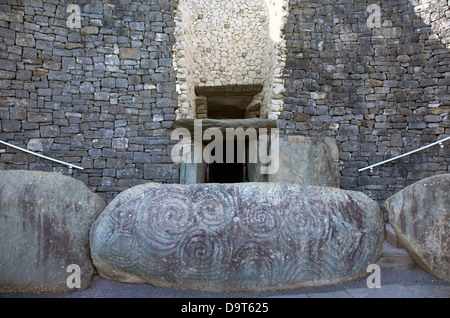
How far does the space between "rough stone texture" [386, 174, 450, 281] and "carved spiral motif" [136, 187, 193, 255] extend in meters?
1.91

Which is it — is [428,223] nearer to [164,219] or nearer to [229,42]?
[164,219]

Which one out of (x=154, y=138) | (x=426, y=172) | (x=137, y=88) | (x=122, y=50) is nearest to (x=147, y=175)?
(x=154, y=138)

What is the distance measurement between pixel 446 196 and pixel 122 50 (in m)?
4.95

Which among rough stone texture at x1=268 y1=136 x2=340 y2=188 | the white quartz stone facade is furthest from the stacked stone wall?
rough stone texture at x1=268 y1=136 x2=340 y2=188

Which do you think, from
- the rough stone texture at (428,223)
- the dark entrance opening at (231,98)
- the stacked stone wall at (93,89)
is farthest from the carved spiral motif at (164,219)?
the dark entrance opening at (231,98)

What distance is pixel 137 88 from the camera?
16.5 feet

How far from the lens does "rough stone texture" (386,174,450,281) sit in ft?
8.27

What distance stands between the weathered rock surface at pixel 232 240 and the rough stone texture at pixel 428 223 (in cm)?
24

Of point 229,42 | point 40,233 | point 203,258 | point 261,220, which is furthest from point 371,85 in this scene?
point 40,233

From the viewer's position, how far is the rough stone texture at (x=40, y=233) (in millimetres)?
2316

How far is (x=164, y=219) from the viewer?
246 centimetres

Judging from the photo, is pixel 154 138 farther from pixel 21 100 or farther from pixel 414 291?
pixel 414 291
